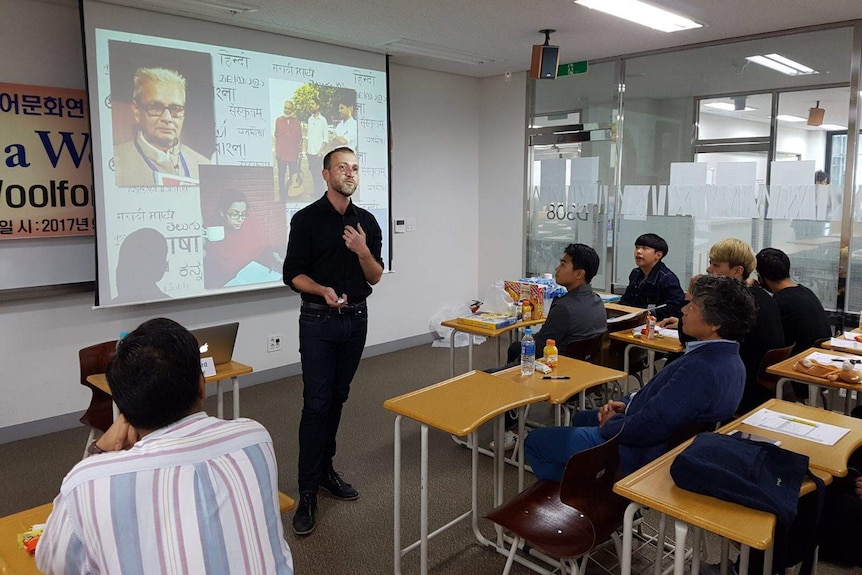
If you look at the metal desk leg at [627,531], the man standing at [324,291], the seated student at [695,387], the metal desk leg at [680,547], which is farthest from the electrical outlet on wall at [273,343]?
the metal desk leg at [680,547]

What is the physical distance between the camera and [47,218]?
156 inches

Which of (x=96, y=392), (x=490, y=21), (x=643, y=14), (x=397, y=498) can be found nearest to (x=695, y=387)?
(x=397, y=498)

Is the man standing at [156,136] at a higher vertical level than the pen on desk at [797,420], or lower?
higher

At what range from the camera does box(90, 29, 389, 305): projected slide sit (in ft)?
13.4

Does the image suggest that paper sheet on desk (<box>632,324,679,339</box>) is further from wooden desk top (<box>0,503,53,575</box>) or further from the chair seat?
wooden desk top (<box>0,503,53,575</box>)

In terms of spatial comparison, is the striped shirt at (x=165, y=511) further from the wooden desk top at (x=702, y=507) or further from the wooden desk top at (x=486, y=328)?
the wooden desk top at (x=486, y=328)

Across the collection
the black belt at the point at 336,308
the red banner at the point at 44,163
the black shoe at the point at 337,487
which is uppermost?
the red banner at the point at 44,163

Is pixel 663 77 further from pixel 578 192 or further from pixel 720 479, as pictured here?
pixel 720 479

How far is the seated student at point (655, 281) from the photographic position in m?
4.51

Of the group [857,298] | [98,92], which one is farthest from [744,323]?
[98,92]

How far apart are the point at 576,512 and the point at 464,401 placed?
567 millimetres

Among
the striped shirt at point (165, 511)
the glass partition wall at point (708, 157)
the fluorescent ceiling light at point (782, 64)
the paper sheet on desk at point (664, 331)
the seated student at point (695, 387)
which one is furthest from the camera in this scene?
the fluorescent ceiling light at point (782, 64)

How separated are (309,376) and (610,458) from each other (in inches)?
59.3

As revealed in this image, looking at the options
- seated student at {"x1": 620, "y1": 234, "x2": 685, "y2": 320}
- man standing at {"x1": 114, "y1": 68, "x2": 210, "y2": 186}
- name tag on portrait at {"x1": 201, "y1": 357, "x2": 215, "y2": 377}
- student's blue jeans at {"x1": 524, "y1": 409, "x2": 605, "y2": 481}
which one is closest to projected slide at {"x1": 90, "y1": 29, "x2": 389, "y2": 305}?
man standing at {"x1": 114, "y1": 68, "x2": 210, "y2": 186}
